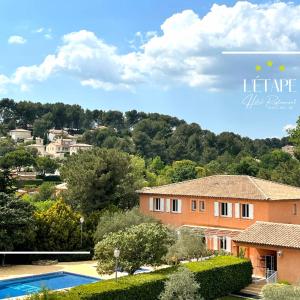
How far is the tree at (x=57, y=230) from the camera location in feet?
125

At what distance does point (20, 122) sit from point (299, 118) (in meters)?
142

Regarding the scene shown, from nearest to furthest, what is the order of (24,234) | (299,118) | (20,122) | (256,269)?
1. (256,269)
2. (24,234)
3. (299,118)
4. (20,122)

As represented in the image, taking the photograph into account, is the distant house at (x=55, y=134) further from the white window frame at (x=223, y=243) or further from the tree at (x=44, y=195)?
the white window frame at (x=223, y=243)

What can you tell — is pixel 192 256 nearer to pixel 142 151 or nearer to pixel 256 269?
pixel 256 269

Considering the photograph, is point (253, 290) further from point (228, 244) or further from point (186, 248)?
point (228, 244)

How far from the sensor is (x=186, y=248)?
34.1 meters

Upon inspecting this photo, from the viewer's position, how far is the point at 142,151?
134000 millimetres

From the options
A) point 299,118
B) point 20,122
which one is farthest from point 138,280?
point 20,122

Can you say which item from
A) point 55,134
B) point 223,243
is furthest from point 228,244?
point 55,134

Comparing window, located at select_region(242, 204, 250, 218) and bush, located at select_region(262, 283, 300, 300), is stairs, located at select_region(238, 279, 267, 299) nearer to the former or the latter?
window, located at select_region(242, 204, 250, 218)

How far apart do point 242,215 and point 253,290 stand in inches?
384

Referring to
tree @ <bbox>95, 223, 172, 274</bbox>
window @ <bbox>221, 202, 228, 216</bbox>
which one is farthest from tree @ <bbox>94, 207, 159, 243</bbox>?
tree @ <bbox>95, 223, 172, 274</bbox>

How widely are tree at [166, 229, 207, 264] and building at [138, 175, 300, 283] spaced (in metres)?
2.49

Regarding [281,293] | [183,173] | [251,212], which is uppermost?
[183,173]
